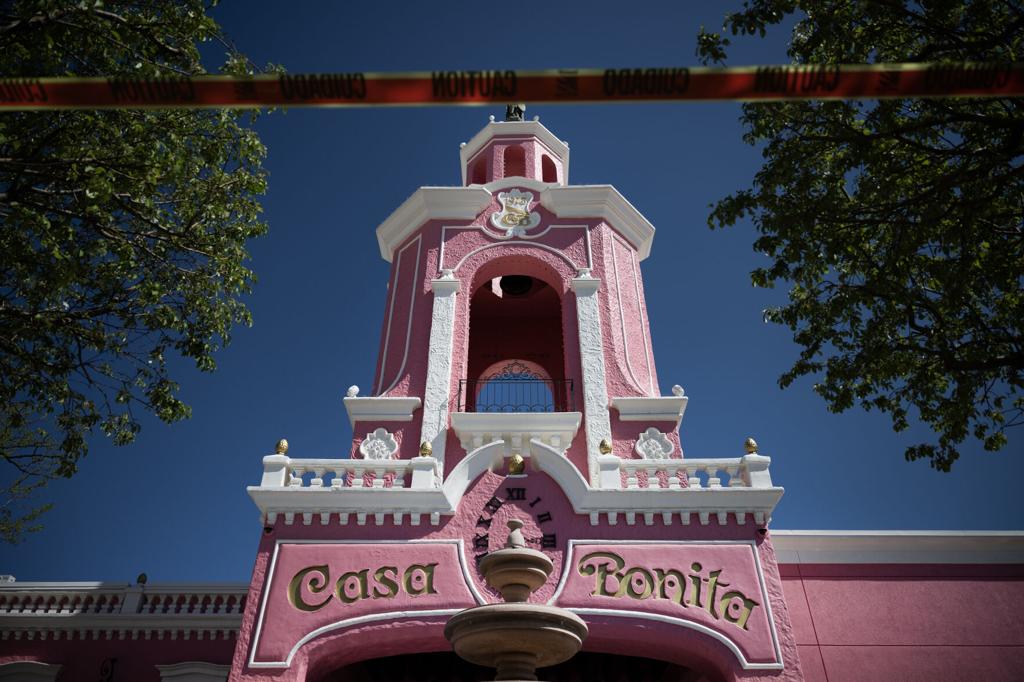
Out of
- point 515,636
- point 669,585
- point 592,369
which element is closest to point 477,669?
point 669,585

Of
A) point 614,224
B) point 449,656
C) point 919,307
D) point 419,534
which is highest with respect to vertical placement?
point 614,224

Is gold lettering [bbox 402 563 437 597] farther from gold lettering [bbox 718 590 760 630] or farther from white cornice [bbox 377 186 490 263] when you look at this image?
white cornice [bbox 377 186 490 263]

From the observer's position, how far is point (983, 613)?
12000mm

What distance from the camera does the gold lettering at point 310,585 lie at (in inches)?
405

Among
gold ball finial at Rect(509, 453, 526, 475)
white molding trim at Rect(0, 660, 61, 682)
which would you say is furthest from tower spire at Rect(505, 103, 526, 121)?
white molding trim at Rect(0, 660, 61, 682)

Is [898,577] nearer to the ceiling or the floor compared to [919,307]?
nearer to the floor

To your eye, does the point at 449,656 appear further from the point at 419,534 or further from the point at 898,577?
the point at 898,577

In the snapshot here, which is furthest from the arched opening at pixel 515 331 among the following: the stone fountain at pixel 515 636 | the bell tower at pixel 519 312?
the stone fountain at pixel 515 636

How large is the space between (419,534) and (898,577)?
807 centimetres

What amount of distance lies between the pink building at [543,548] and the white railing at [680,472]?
3 cm

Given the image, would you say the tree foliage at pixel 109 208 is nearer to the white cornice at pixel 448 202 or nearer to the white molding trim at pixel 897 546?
the white cornice at pixel 448 202

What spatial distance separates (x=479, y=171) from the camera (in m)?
18.8

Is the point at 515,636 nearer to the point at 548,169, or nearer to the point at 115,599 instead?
the point at 115,599

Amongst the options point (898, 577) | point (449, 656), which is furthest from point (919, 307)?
point (449, 656)
